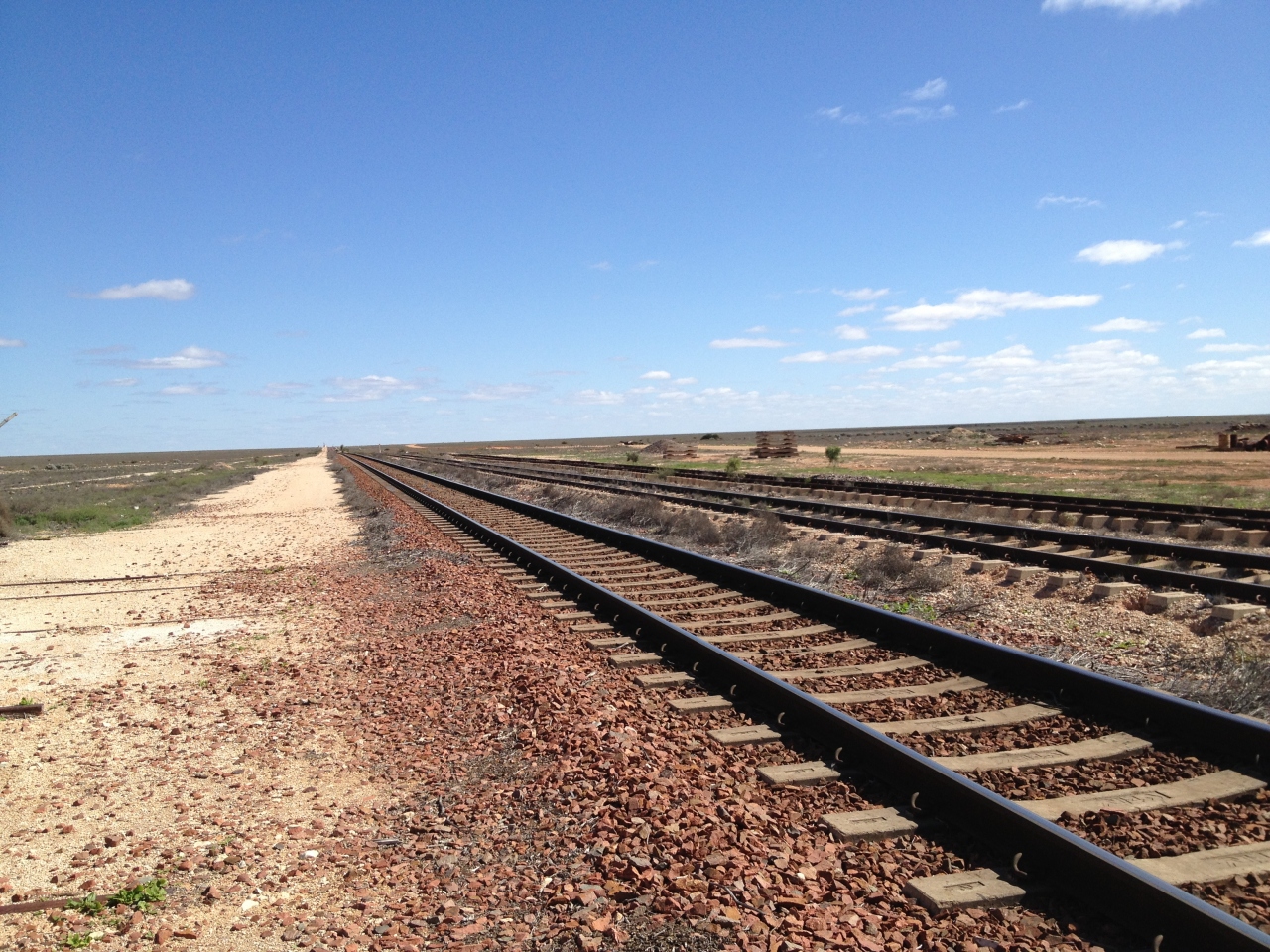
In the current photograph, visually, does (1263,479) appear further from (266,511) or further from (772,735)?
(266,511)

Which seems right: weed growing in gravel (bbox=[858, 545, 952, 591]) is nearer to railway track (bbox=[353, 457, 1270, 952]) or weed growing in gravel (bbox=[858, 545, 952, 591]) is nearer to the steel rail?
railway track (bbox=[353, 457, 1270, 952])

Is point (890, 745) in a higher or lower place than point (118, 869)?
higher

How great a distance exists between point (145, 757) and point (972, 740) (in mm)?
5062

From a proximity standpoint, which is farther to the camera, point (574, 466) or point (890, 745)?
point (574, 466)

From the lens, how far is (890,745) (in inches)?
172

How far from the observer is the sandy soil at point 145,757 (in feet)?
13.0

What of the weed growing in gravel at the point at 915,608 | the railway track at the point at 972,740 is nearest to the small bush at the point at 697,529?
the weed growing in gravel at the point at 915,608

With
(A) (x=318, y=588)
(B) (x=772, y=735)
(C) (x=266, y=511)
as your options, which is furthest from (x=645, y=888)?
Answer: (C) (x=266, y=511)

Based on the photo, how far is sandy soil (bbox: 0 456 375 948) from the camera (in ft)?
13.0

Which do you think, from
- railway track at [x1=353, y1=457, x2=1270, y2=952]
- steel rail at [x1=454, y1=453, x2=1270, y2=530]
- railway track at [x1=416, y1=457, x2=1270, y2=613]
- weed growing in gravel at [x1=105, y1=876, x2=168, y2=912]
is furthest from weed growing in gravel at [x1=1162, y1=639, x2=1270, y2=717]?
steel rail at [x1=454, y1=453, x2=1270, y2=530]

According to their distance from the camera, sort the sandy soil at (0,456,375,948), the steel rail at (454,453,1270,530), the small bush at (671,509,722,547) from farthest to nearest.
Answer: the small bush at (671,509,722,547)
the steel rail at (454,453,1270,530)
the sandy soil at (0,456,375,948)

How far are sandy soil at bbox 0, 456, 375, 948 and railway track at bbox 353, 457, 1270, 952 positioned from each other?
8.13ft

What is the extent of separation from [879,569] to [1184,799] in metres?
7.04

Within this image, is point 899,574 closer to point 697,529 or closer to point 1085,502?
point 697,529
